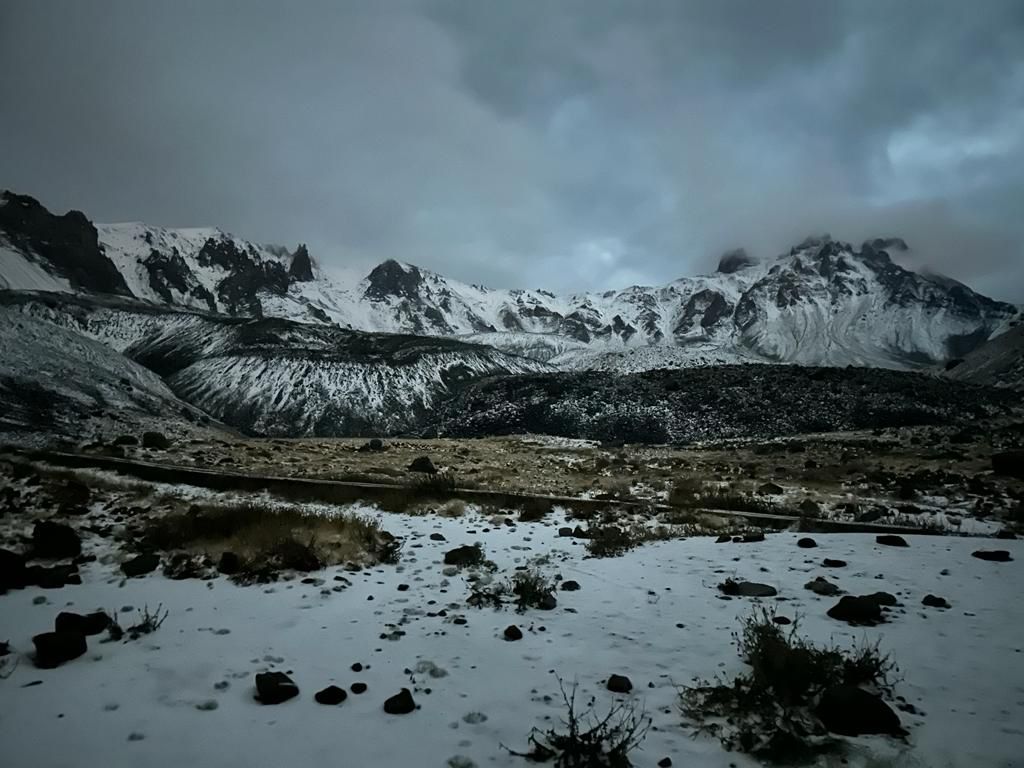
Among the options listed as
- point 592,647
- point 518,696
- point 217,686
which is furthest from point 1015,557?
point 217,686

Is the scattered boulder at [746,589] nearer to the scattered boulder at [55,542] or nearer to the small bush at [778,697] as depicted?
the small bush at [778,697]

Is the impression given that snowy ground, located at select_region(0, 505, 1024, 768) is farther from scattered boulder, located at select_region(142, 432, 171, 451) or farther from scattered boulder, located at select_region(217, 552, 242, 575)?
scattered boulder, located at select_region(142, 432, 171, 451)

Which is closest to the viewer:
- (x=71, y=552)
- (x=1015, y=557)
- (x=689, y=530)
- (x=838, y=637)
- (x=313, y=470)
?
(x=838, y=637)

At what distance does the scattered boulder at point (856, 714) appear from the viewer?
166 inches

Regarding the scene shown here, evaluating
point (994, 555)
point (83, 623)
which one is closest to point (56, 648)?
point (83, 623)

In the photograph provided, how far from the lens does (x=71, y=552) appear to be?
388 inches

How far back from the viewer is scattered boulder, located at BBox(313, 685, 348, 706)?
502cm

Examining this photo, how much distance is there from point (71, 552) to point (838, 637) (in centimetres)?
1266

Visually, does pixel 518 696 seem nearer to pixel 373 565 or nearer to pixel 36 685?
pixel 36 685

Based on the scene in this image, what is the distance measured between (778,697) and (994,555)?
22.5 ft

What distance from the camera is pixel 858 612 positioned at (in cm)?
662

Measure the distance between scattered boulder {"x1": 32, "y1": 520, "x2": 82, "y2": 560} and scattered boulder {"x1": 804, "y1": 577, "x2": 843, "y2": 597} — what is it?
42.0ft

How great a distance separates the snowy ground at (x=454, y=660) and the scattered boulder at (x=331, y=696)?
7 centimetres

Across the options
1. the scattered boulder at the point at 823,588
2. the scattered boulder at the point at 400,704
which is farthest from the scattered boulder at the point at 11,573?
the scattered boulder at the point at 823,588
